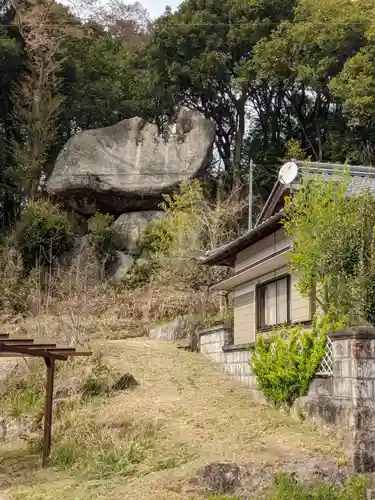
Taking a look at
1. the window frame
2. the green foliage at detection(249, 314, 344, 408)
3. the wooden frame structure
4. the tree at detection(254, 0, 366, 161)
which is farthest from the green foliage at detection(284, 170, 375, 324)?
the tree at detection(254, 0, 366, 161)

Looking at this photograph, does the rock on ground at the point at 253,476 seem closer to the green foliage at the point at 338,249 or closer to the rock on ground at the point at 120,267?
the green foliage at the point at 338,249

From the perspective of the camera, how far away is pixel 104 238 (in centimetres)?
2458

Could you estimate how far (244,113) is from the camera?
30.1 metres

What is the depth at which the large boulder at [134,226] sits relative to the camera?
25375mm

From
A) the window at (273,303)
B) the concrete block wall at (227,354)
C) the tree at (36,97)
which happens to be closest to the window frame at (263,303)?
the window at (273,303)

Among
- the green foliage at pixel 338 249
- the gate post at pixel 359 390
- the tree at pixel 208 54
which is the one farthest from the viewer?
the tree at pixel 208 54

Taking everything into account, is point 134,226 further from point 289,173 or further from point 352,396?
point 352,396

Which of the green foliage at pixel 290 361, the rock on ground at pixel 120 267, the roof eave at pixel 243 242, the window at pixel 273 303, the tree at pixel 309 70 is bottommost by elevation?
the green foliage at pixel 290 361

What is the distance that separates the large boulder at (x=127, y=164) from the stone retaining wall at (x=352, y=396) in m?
18.0

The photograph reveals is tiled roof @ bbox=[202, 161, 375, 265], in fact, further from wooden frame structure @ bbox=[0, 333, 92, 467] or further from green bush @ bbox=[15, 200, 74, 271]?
green bush @ bbox=[15, 200, 74, 271]

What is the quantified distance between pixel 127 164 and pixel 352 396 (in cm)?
2028

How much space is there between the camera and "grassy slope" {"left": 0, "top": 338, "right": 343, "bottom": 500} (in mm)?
7488

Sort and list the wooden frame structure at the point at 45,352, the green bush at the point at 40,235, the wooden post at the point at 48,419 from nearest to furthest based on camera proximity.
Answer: the wooden frame structure at the point at 45,352
the wooden post at the point at 48,419
the green bush at the point at 40,235

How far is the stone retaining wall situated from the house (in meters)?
2.40
